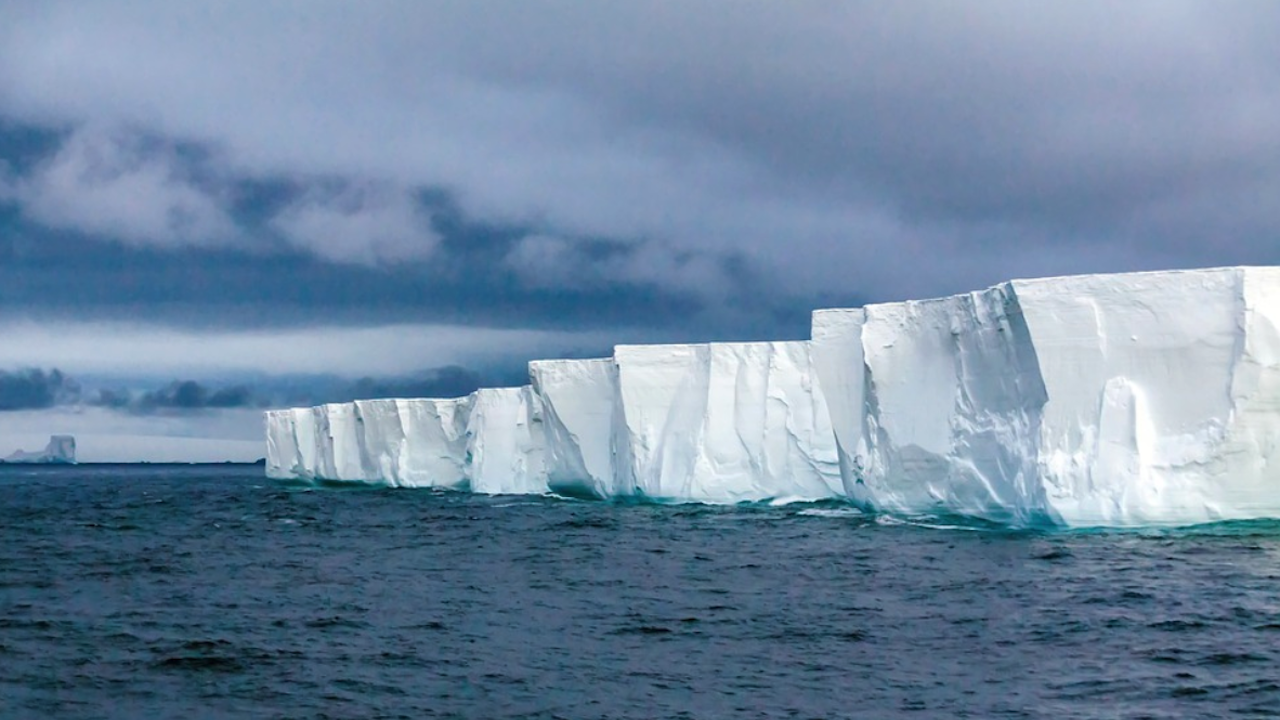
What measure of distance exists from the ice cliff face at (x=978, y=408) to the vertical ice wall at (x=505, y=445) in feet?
6.50

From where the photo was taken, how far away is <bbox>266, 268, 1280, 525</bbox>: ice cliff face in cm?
1644

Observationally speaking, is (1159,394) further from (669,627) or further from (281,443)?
(281,443)

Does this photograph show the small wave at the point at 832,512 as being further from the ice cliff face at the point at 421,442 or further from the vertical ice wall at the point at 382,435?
the vertical ice wall at the point at 382,435

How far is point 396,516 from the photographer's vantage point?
28.1m

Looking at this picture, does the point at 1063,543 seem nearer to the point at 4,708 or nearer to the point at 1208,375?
the point at 1208,375

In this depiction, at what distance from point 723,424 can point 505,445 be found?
10907 mm

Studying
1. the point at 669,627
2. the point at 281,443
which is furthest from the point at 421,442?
the point at 669,627

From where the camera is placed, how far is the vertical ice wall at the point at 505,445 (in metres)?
35.1

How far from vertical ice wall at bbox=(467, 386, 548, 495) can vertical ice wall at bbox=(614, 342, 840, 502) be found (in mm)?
6112

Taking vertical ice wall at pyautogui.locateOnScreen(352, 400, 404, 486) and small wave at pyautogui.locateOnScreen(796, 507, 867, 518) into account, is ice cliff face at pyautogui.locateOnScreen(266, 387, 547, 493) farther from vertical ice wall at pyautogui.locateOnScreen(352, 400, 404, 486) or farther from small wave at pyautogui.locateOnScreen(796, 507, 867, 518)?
small wave at pyautogui.locateOnScreen(796, 507, 867, 518)

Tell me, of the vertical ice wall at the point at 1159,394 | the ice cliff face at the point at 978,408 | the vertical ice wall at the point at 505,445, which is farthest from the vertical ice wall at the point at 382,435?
the vertical ice wall at the point at 1159,394

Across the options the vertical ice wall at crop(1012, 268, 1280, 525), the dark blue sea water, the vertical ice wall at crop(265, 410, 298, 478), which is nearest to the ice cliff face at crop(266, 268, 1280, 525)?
the vertical ice wall at crop(1012, 268, 1280, 525)

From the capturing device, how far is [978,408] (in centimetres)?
1934

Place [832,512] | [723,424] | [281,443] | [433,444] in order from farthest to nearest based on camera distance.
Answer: [281,443] → [433,444] → [723,424] → [832,512]
